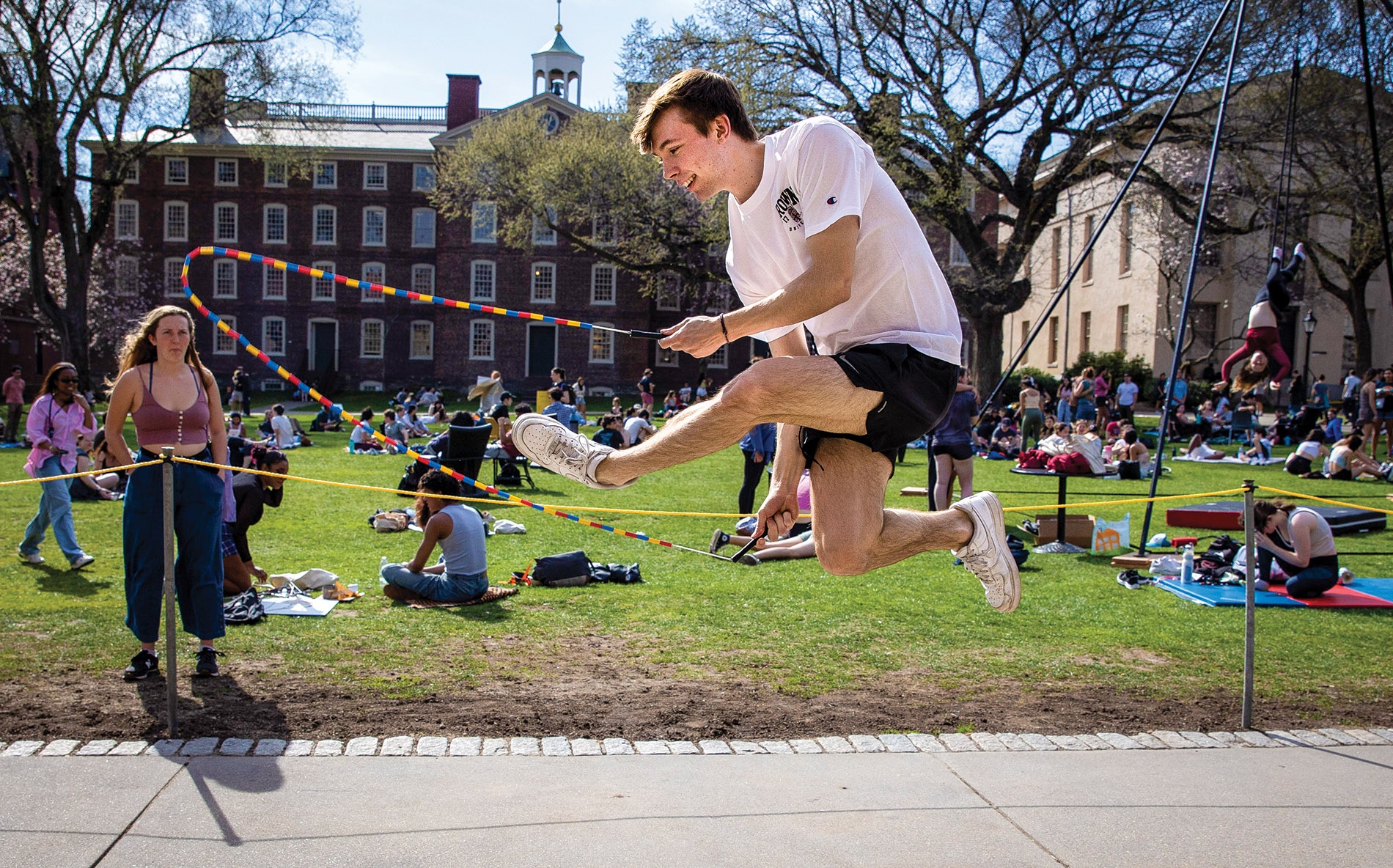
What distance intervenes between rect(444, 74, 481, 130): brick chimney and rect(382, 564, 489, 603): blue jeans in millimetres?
49914

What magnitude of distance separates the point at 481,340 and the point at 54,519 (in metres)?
46.4

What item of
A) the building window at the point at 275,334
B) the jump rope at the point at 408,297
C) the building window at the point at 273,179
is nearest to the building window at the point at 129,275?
the building window at the point at 275,334

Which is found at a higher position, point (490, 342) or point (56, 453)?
point (490, 342)

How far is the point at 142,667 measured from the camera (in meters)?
6.43

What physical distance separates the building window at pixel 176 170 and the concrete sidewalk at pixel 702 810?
58.6 m

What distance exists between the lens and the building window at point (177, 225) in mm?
56438

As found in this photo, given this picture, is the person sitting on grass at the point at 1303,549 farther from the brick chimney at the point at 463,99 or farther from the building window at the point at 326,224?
the building window at the point at 326,224

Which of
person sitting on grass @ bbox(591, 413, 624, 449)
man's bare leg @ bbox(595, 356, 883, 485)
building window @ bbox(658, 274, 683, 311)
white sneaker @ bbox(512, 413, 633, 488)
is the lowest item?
person sitting on grass @ bbox(591, 413, 624, 449)

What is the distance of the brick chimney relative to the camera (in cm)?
5481

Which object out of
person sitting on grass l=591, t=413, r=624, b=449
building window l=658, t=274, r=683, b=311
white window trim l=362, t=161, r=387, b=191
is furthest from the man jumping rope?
white window trim l=362, t=161, r=387, b=191

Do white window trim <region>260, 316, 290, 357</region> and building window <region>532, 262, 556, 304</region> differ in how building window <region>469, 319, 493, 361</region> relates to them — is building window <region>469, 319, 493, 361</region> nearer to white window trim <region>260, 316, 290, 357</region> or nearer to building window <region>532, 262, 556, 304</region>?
building window <region>532, 262, 556, 304</region>

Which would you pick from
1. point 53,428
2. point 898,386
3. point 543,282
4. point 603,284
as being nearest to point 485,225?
point 543,282

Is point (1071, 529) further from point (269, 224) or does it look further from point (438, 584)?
point (269, 224)

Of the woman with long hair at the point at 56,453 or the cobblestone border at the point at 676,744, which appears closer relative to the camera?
the cobblestone border at the point at 676,744
